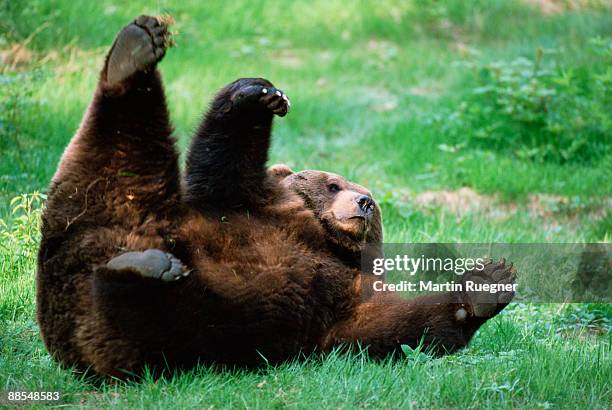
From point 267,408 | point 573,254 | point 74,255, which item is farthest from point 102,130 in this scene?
point 573,254

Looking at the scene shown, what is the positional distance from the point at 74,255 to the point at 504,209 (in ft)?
15.8

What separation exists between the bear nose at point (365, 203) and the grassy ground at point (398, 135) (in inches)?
36.2

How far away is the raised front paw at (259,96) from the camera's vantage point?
4.71 m

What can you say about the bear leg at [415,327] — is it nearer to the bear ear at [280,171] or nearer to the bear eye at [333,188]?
the bear eye at [333,188]

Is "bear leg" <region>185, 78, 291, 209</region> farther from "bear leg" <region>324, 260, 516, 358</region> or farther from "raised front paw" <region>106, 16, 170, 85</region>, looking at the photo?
"bear leg" <region>324, 260, 516, 358</region>

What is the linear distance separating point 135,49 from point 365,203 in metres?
1.55

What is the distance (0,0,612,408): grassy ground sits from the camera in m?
4.09

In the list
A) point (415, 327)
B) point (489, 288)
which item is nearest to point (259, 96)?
point (415, 327)

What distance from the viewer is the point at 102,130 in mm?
4207

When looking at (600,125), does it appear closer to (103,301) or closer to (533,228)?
(533,228)
